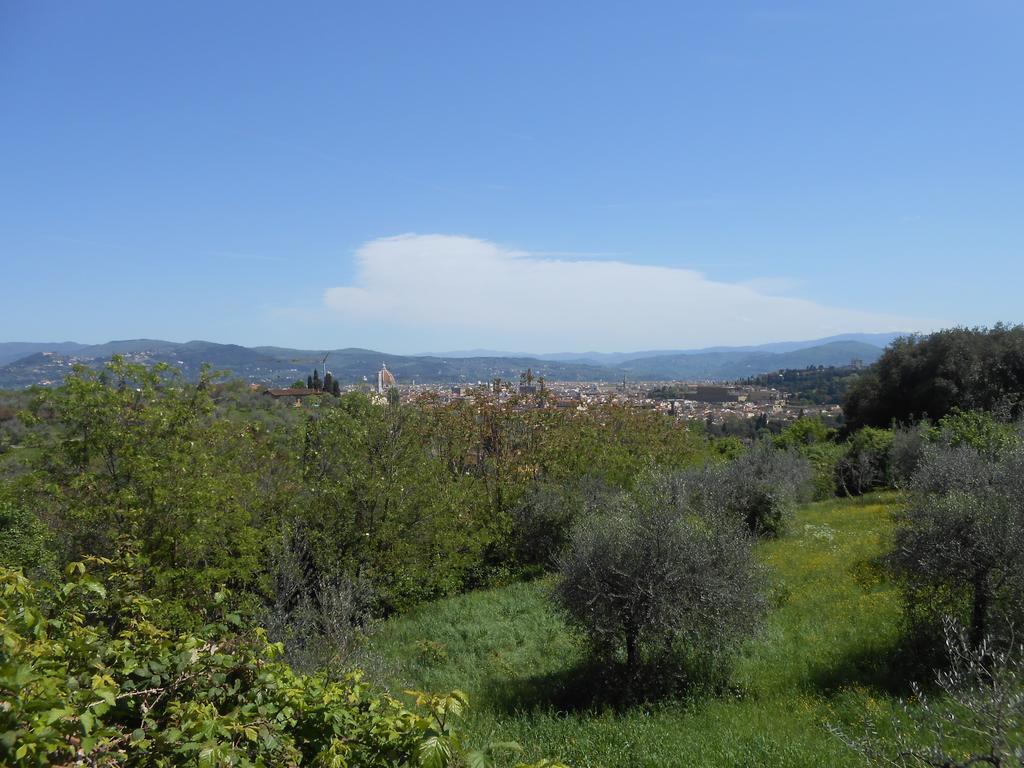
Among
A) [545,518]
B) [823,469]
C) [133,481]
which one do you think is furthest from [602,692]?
[823,469]

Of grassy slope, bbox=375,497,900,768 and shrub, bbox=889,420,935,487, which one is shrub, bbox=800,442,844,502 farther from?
grassy slope, bbox=375,497,900,768

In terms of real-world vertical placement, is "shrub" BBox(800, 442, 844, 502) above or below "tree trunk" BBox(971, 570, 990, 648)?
below

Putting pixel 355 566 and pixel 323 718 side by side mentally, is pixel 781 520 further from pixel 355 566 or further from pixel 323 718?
pixel 323 718

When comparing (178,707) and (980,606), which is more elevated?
(178,707)

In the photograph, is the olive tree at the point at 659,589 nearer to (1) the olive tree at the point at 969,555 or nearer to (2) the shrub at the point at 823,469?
(1) the olive tree at the point at 969,555

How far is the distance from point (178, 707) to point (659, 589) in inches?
315

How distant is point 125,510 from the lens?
37.9 ft

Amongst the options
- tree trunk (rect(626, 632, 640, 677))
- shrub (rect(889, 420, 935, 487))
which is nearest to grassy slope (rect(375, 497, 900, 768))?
tree trunk (rect(626, 632, 640, 677))

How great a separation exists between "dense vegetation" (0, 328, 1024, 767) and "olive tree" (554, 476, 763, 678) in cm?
5

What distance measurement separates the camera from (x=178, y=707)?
315 cm

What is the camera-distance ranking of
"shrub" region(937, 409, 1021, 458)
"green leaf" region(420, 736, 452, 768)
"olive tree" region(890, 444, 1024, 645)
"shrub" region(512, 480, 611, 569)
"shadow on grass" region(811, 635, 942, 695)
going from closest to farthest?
"green leaf" region(420, 736, 452, 768) < "olive tree" region(890, 444, 1024, 645) < "shadow on grass" region(811, 635, 942, 695) < "shrub" region(937, 409, 1021, 458) < "shrub" region(512, 480, 611, 569)

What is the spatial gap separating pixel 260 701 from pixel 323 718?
370 mm

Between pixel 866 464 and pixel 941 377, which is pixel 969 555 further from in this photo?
pixel 941 377

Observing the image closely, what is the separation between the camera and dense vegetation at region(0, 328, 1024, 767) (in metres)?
3.29
